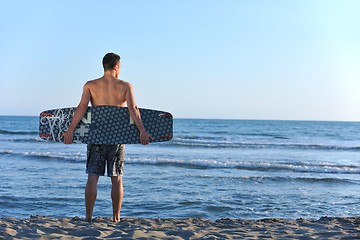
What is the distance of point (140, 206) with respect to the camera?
7.09m

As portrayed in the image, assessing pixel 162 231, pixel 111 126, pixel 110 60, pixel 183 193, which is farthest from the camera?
pixel 183 193

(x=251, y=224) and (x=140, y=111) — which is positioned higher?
(x=140, y=111)

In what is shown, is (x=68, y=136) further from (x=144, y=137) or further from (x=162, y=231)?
(x=162, y=231)

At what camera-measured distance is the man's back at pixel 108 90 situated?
4848 mm

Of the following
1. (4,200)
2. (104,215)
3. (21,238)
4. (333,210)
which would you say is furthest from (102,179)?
(21,238)

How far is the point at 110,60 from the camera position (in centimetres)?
485

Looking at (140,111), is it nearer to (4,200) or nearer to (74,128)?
(74,128)

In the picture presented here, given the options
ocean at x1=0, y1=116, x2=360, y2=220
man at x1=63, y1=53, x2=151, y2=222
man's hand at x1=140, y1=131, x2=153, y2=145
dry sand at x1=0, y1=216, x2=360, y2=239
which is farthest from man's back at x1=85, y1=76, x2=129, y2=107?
ocean at x1=0, y1=116, x2=360, y2=220

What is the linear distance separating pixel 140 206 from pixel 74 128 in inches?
100

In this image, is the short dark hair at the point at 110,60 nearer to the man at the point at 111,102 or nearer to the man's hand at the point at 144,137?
the man at the point at 111,102

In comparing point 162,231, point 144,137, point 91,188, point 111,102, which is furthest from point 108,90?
point 162,231

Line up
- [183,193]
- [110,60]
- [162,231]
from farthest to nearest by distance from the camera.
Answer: [183,193], [110,60], [162,231]

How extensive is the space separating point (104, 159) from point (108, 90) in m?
0.70

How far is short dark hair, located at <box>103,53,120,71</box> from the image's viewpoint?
4840 mm
